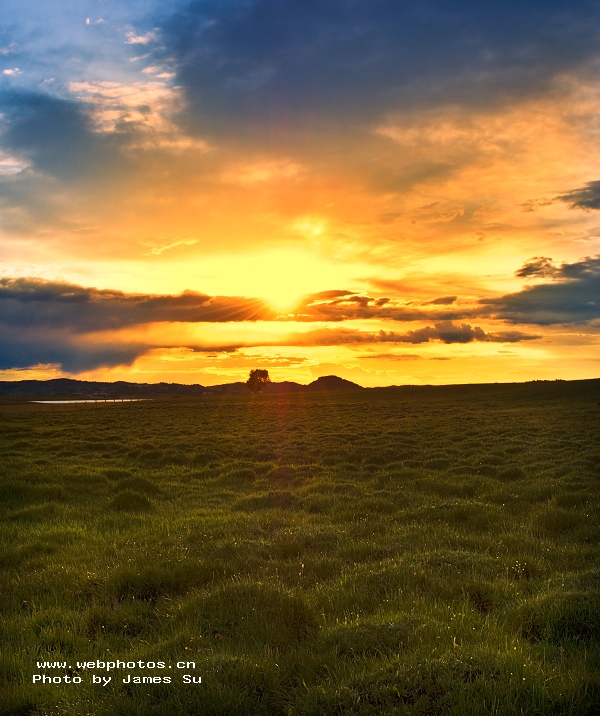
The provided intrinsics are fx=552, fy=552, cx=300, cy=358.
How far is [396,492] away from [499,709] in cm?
1320

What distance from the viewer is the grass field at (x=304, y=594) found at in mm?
5984

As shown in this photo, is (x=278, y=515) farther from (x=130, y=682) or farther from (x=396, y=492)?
(x=130, y=682)

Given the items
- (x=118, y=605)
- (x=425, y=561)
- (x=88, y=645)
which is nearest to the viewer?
(x=88, y=645)

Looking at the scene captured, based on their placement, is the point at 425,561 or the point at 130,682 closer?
the point at 130,682

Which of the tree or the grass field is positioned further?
the tree

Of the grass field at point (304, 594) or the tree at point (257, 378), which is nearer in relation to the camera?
the grass field at point (304, 594)

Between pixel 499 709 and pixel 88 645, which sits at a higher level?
pixel 499 709

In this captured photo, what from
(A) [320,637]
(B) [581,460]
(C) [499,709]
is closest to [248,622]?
(A) [320,637]

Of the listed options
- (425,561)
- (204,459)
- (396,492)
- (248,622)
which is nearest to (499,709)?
(248,622)

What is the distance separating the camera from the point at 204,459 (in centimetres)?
2864

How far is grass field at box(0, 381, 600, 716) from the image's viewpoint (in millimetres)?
5984

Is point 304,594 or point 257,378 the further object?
point 257,378

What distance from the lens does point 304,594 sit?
9.17 meters

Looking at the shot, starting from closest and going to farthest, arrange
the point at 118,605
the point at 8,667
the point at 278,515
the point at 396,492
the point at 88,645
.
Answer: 1. the point at 8,667
2. the point at 88,645
3. the point at 118,605
4. the point at 278,515
5. the point at 396,492
